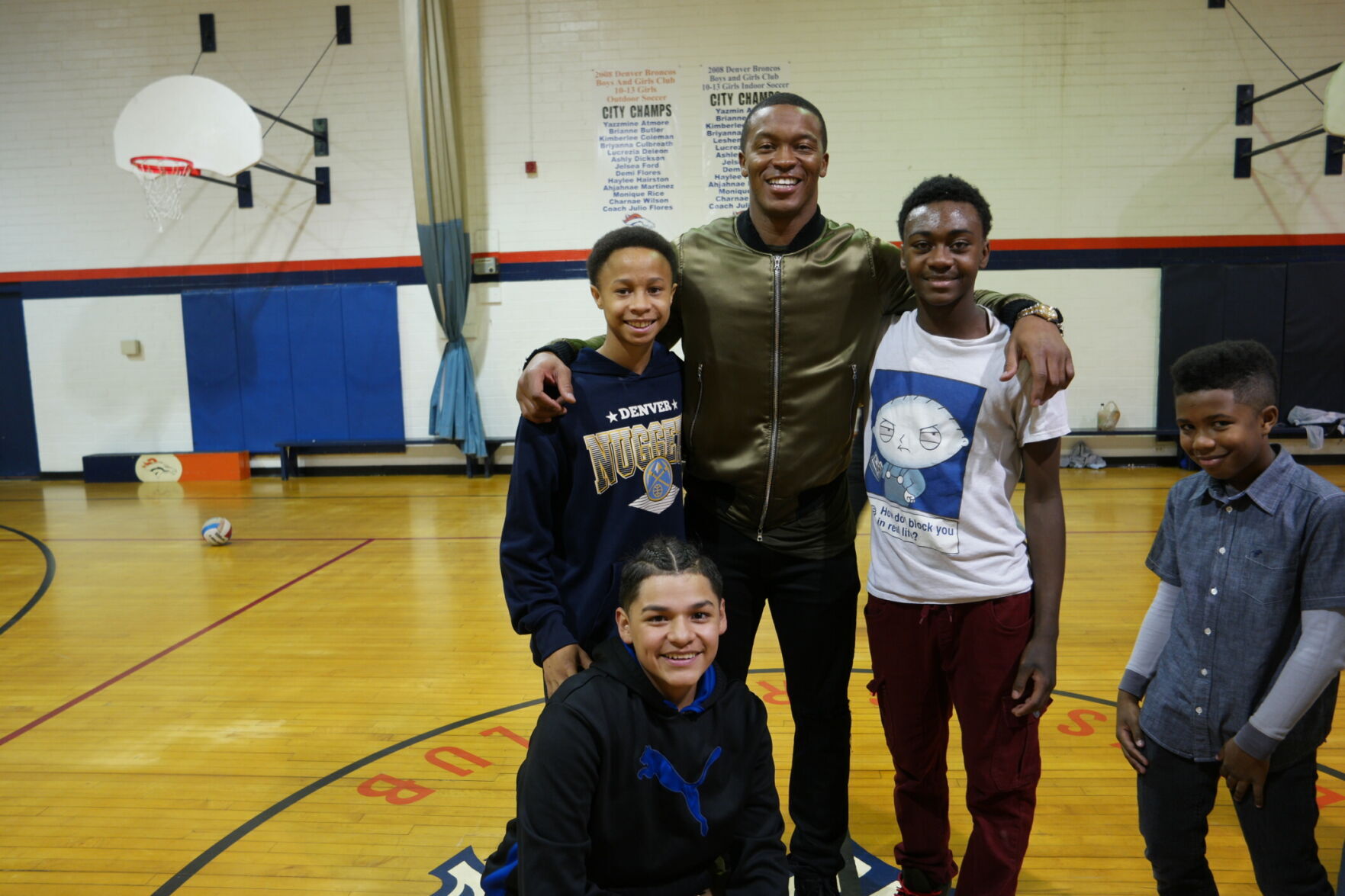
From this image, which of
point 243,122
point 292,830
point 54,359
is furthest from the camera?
point 54,359

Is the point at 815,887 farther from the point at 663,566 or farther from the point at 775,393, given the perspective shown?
the point at 775,393

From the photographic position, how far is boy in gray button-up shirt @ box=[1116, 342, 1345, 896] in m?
1.41

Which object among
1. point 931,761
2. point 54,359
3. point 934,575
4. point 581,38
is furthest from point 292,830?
point 54,359

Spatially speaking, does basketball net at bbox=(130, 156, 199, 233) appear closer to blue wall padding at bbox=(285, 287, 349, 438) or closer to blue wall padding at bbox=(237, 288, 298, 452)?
blue wall padding at bbox=(237, 288, 298, 452)

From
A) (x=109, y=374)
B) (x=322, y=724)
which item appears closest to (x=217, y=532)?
(x=322, y=724)

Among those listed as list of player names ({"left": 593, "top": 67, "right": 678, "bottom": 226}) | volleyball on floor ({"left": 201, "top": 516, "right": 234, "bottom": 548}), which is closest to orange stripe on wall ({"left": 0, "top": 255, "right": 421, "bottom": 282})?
list of player names ({"left": 593, "top": 67, "right": 678, "bottom": 226})

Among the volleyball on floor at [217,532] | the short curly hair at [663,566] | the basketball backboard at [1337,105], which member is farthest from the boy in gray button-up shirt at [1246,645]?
the basketball backboard at [1337,105]

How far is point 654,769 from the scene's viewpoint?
1476 mm

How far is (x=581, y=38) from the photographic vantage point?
25.0 ft

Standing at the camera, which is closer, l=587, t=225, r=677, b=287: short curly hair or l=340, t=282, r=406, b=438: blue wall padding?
l=587, t=225, r=677, b=287: short curly hair

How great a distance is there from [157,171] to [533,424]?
6.78 metres

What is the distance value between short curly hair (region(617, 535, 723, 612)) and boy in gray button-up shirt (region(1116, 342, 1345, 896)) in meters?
0.86

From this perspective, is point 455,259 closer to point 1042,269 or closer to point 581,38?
point 581,38

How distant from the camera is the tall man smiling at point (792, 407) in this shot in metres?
1.75
